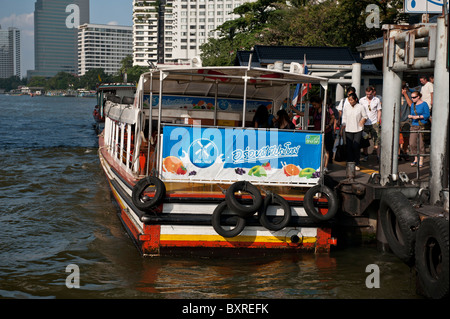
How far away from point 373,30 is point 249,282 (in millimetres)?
23245

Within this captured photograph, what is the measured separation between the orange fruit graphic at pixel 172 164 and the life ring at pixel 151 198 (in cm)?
38

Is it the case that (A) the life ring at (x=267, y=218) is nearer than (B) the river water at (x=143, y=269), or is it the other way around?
(B) the river water at (x=143, y=269)

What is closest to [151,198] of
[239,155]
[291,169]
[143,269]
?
[143,269]

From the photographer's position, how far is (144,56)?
187000 millimetres

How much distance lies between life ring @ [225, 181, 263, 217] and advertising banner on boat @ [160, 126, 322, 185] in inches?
18.7

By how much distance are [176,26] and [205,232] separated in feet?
508

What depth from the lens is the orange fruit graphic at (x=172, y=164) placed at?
9.12 meters

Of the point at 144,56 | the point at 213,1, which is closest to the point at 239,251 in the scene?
the point at 213,1

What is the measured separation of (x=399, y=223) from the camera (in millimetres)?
8164

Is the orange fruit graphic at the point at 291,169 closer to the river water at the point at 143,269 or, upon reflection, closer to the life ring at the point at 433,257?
the river water at the point at 143,269

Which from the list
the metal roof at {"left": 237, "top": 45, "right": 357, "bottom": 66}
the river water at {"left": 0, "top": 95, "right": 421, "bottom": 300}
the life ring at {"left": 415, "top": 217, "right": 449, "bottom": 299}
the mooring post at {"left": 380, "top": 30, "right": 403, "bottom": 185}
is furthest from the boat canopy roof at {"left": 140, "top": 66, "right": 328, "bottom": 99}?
the metal roof at {"left": 237, "top": 45, "right": 357, "bottom": 66}
